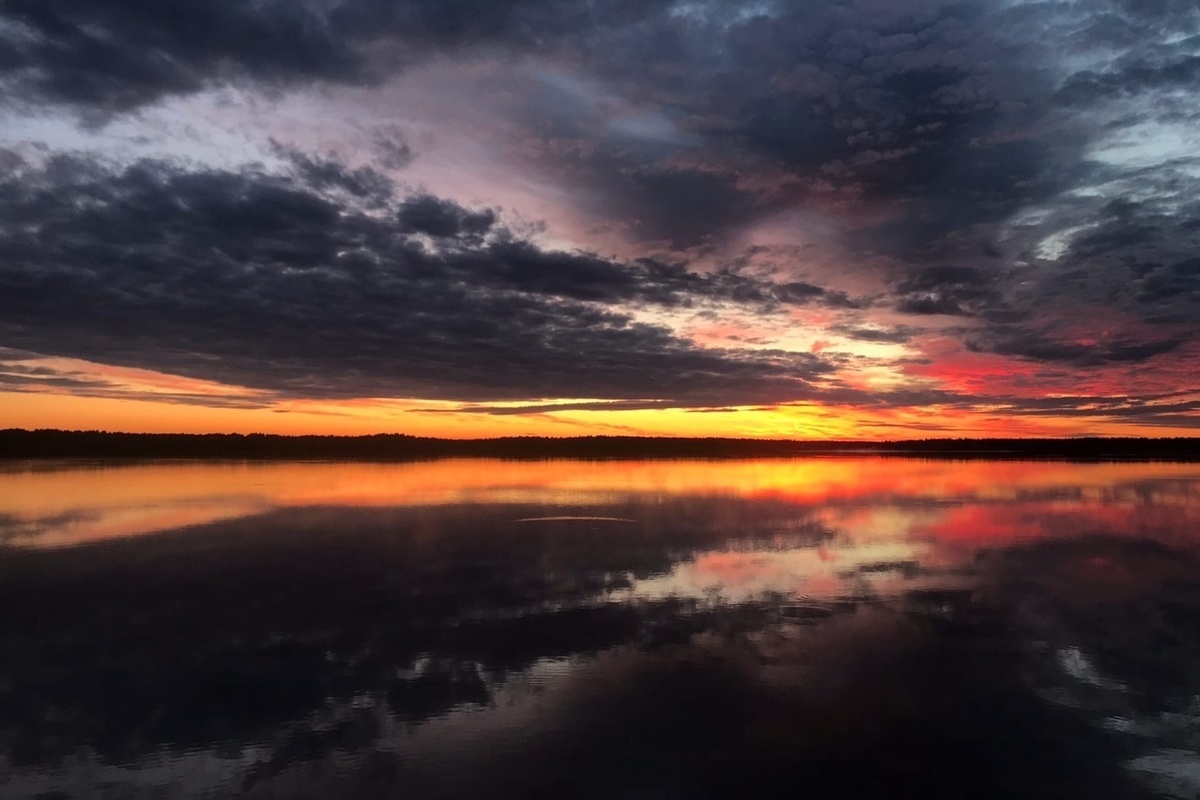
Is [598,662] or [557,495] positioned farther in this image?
[557,495]

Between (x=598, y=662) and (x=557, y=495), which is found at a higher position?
(x=557, y=495)

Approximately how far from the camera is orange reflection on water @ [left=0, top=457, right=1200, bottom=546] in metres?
24.2

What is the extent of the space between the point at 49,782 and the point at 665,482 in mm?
36833

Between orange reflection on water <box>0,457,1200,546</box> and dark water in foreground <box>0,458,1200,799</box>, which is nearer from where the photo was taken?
dark water in foreground <box>0,458,1200,799</box>

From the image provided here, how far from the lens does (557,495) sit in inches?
1334

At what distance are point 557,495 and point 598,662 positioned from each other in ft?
77.5

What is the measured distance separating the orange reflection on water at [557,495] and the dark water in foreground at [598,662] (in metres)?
1.90

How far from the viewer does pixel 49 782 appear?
7082 mm

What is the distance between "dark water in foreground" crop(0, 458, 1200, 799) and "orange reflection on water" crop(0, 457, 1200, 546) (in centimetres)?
190

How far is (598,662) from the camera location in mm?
10336

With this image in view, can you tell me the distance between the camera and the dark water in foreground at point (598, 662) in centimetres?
730

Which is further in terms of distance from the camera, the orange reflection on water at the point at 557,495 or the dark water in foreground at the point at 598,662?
the orange reflection on water at the point at 557,495

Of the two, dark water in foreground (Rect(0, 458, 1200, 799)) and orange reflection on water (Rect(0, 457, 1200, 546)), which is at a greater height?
orange reflection on water (Rect(0, 457, 1200, 546))

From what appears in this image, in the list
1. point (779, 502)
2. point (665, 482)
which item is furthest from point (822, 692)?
point (665, 482)
